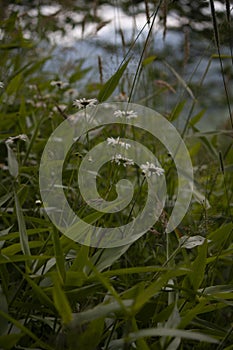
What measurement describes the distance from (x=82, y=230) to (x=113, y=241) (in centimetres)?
5

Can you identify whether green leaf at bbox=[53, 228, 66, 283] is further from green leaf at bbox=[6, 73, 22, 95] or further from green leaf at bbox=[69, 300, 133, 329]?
green leaf at bbox=[6, 73, 22, 95]

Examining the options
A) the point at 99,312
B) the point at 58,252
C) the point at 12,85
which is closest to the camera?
the point at 99,312

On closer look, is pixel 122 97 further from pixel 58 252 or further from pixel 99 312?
pixel 99 312

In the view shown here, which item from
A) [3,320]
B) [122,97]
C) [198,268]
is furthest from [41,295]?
[122,97]

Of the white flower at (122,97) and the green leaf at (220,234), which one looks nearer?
the green leaf at (220,234)

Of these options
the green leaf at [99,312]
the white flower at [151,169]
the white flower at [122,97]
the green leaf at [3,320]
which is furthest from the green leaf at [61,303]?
the white flower at [122,97]

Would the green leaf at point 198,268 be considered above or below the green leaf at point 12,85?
below

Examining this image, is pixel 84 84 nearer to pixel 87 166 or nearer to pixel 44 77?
pixel 44 77

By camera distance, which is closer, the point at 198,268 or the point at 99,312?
the point at 99,312

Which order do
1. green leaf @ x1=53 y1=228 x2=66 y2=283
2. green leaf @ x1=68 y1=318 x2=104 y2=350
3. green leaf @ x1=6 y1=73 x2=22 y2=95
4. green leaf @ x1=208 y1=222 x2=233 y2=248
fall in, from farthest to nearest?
green leaf @ x1=6 y1=73 x2=22 y2=95 → green leaf @ x1=208 y1=222 x2=233 y2=248 → green leaf @ x1=53 y1=228 x2=66 y2=283 → green leaf @ x1=68 y1=318 x2=104 y2=350

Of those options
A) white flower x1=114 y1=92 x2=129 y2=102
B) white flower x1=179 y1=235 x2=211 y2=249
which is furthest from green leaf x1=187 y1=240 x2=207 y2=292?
white flower x1=114 y1=92 x2=129 y2=102

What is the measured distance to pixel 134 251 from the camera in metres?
0.91

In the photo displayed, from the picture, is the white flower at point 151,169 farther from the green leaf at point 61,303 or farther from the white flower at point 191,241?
the green leaf at point 61,303

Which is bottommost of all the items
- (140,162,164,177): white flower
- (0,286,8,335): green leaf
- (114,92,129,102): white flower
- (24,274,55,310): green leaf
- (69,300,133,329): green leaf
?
(0,286,8,335): green leaf
